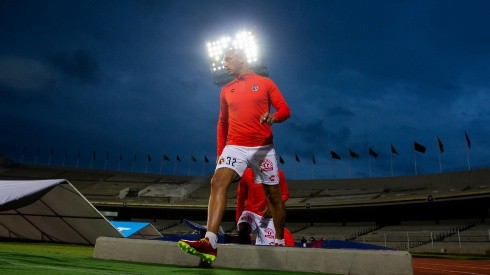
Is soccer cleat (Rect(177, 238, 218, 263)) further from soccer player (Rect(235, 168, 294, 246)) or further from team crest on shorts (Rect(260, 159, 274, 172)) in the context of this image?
soccer player (Rect(235, 168, 294, 246))

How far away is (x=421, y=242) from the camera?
2647 cm

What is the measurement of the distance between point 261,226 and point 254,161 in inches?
90.3

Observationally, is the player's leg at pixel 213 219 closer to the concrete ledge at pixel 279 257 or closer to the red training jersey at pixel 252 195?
the concrete ledge at pixel 279 257

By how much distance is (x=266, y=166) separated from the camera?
3.96 m

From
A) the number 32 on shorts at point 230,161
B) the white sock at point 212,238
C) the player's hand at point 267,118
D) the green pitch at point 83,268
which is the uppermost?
the player's hand at point 267,118

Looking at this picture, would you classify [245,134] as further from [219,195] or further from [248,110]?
[219,195]

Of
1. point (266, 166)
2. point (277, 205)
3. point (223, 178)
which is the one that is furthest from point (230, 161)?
point (277, 205)

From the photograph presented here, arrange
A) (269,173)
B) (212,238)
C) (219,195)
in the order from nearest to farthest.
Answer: (212,238), (219,195), (269,173)

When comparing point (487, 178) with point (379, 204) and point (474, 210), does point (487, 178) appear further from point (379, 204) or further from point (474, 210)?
point (379, 204)

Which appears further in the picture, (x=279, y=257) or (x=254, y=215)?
(x=254, y=215)

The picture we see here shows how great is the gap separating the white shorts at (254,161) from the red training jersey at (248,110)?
2.8 inches

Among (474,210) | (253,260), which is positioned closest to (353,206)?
(474,210)

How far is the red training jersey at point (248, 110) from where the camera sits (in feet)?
12.7

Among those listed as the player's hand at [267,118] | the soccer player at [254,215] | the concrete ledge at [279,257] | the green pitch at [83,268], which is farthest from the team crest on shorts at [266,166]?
the soccer player at [254,215]
